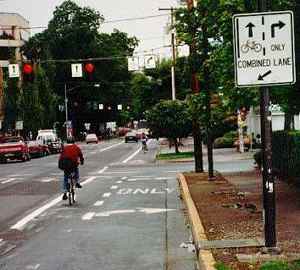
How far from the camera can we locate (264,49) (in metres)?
9.62

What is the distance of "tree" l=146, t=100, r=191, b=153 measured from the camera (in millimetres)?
46781

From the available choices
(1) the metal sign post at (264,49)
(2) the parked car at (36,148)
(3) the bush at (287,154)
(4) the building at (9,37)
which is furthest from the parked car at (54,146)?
(1) the metal sign post at (264,49)

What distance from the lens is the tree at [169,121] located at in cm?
4678

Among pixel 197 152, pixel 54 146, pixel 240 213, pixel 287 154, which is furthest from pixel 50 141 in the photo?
pixel 240 213

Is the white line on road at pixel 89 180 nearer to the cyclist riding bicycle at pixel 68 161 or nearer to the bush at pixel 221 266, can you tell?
the cyclist riding bicycle at pixel 68 161

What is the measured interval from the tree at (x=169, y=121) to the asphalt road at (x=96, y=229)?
21.8 meters

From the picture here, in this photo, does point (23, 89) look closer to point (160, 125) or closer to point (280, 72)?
point (160, 125)

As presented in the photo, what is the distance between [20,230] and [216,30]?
6.53 m

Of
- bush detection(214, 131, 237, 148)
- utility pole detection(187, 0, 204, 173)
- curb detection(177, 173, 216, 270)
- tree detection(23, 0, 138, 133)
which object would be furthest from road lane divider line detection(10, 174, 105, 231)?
tree detection(23, 0, 138, 133)

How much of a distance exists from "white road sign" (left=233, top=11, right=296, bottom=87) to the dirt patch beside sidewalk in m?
2.26

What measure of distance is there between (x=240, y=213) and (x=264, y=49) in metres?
5.56

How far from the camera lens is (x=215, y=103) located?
2498 centimetres

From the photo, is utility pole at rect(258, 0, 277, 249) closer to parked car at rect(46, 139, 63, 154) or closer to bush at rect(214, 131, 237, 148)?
bush at rect(214, 131, 237, 148)

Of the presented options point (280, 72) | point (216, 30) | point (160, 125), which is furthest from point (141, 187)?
point (160, 125)
